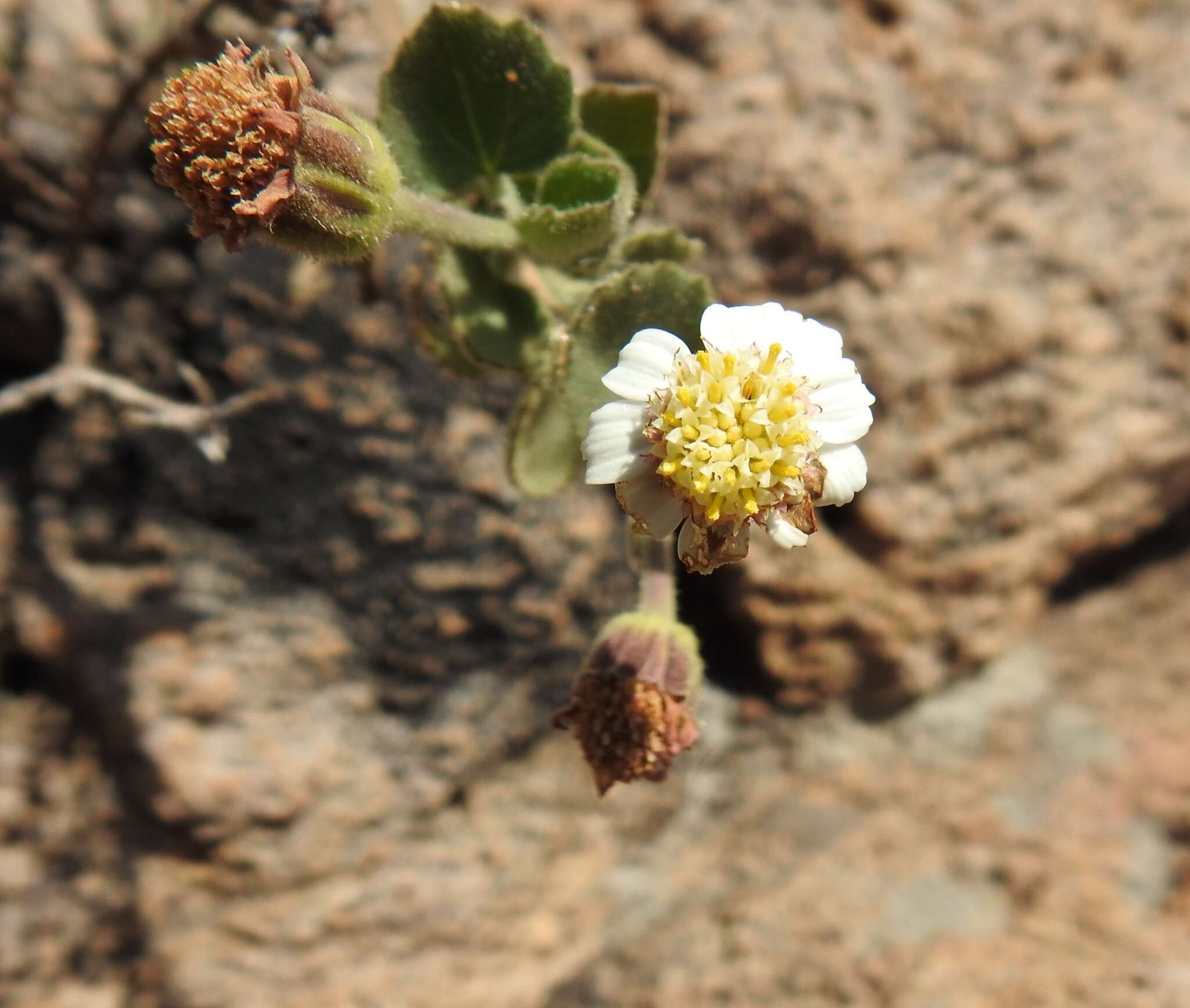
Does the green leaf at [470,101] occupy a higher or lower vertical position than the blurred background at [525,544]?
higher

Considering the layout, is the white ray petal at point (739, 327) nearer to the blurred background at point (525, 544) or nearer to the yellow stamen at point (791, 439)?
the yellow stamen at point (791, 439)

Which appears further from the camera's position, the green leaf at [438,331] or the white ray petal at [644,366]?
the green leaf at [438,331]

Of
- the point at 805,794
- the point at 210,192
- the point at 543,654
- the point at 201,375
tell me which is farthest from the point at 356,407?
the point at 805,794

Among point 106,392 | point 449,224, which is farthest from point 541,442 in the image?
point 106,392

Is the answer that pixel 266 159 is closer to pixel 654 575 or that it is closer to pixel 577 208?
pixel 577 208

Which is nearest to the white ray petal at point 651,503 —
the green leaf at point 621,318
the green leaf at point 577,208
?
the green leaf at point 621,318

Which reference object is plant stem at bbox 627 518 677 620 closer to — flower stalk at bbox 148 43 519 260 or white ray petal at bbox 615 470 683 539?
white ray petal at bbox 615 470 683 539
